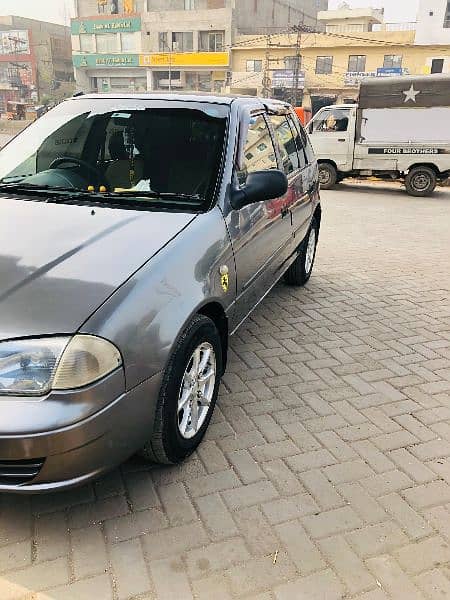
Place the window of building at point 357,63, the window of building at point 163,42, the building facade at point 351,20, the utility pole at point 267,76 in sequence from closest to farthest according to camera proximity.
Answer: the window of building at point 357,63 → the utility pole at point 267,76 → the window of building at point 163,42 → the building facade at point 351,20

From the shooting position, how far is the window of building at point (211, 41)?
53.9m

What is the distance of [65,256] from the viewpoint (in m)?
2.27

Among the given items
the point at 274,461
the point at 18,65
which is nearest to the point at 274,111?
the point at 274,461

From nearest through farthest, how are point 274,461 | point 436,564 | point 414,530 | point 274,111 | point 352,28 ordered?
point 436,564 < point 414,530 < point 274,461 < point 274,111 < point 352,28

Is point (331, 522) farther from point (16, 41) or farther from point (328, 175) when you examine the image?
point (16, 41)

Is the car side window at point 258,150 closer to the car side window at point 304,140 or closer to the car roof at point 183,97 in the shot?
the car roof at point 183,97

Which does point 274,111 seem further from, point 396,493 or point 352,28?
point 352,28

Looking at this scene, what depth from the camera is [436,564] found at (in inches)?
82.2

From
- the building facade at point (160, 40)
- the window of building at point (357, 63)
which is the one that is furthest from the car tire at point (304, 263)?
the building facade at point (160, 40)

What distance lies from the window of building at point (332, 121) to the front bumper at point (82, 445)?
1165 centimetres

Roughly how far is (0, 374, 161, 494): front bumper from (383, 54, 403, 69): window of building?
49.2m

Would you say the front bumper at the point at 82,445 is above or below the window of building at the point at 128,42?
below

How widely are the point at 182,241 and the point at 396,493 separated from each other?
63.2 inches

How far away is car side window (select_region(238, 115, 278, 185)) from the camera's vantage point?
322 centimetres
